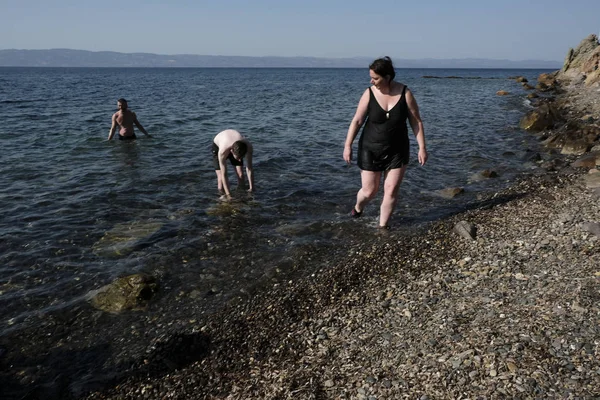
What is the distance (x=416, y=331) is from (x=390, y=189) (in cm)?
317

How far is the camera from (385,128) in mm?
6781

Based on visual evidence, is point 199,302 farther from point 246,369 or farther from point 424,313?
point 424,313

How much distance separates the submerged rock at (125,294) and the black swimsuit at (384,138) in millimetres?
3874

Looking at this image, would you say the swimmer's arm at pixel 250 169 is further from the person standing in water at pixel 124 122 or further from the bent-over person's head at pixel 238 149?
the person standing in water at pixel 124 122

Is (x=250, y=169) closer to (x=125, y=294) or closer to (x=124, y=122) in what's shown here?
(x=125, y=294)

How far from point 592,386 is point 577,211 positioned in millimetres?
5069

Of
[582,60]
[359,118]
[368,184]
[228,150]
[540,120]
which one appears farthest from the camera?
[582,60]

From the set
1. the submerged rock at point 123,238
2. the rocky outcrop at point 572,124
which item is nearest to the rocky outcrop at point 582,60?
the rocky outcrop at point 572,124

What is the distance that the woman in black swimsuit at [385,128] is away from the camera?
6.48 meters

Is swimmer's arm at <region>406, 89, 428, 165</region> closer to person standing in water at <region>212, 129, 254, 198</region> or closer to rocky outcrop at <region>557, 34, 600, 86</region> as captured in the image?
person standing in water at <region>212, 129, 254, 198</region>

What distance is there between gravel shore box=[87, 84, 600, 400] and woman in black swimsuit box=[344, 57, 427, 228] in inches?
50.8

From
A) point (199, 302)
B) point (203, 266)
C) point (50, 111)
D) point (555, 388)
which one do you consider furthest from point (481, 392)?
point (50, 111)

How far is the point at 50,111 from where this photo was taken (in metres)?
26.5

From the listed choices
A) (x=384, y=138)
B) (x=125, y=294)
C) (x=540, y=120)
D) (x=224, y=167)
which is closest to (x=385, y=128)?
(x=384, y=138)
